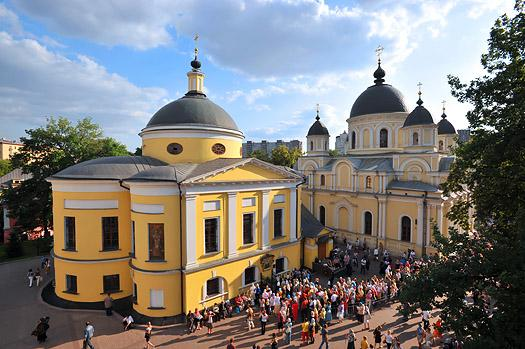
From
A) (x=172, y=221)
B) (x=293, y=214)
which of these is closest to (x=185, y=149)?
(x=172, y=221)

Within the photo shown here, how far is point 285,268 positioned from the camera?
21094 mm

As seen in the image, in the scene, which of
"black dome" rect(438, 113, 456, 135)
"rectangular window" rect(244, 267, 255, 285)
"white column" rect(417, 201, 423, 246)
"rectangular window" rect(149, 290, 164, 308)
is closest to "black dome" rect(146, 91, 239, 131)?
"rectangular window" rect(244, 267, 255, 285)

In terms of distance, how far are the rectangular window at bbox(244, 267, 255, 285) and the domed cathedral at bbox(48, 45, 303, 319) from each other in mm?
66

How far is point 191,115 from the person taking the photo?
1984cm

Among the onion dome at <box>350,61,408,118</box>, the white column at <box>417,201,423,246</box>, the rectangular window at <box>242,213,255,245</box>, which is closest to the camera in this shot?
the rectangular window at <box>242,213,255,245</box>

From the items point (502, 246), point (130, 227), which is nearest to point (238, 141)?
point (130, 227)

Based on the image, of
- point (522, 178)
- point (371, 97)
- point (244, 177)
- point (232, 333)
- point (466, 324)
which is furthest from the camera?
point (371, 97)

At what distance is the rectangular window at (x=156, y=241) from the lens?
1567cm

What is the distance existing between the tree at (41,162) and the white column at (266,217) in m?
20.5

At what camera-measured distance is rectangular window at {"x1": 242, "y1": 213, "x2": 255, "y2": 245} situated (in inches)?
730

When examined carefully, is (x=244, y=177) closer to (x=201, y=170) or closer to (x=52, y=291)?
(x=201, y=170)

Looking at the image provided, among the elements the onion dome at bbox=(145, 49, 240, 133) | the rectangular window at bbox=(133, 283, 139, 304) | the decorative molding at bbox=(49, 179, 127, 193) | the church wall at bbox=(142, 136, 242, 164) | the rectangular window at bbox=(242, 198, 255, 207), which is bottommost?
the rectangular window at bbox=(133, 283, 139, 304)

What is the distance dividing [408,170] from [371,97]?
34.4ft

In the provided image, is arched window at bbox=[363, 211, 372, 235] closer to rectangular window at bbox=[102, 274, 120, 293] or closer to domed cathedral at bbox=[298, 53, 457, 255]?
domed cathedral at bbox=[298, 53, 457, 255]
